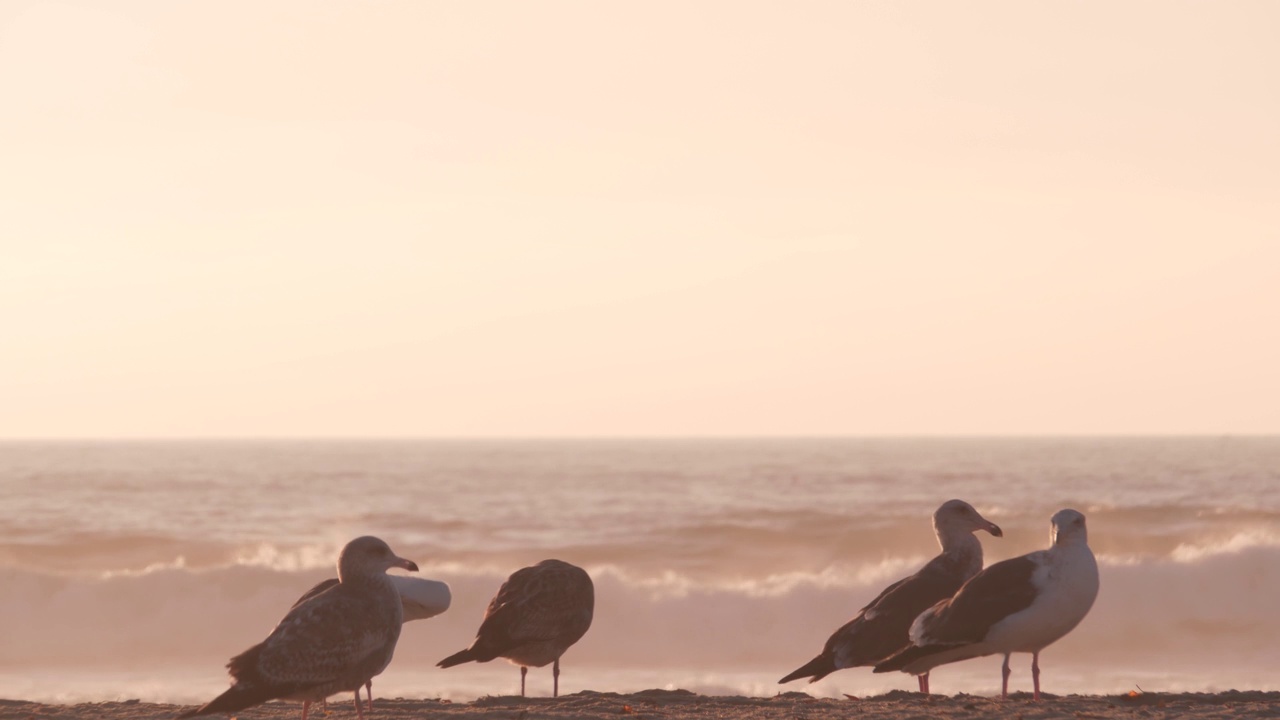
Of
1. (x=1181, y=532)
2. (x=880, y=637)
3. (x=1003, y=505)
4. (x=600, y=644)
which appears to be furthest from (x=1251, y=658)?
(x=1003, y=505)

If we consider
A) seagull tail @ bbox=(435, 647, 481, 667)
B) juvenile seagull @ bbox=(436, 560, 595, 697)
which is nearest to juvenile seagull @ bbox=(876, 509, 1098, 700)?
juvenile seagull @ bbox=(436, 560, 595, 697)

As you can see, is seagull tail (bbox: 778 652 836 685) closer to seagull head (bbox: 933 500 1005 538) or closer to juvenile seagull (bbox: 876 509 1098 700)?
juvenile seagull (bbox: 876 509 1098 700)

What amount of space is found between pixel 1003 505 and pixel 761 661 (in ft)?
91.6

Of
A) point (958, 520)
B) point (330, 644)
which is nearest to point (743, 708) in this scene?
point (958, 520)

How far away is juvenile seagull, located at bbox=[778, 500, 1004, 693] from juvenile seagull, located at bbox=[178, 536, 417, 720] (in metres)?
3.01

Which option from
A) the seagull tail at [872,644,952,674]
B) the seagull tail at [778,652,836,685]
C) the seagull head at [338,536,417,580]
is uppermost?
the seagull head at [338,536,417,580]

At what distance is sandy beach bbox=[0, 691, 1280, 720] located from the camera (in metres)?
9.67

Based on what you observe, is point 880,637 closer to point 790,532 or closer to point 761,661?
point 761,661

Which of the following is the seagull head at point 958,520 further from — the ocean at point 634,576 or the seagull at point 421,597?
the seagull at point 421,597

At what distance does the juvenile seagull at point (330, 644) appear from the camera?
28.8 feet

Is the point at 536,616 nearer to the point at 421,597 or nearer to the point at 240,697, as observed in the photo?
the point at 421,597

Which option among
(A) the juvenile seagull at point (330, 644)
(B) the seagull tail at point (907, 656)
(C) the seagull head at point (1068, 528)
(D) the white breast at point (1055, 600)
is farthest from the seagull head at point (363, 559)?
(C) the seagull head at point (1068, 528)

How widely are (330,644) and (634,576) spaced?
17.6 m

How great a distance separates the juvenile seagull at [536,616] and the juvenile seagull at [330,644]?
1.97 metres
